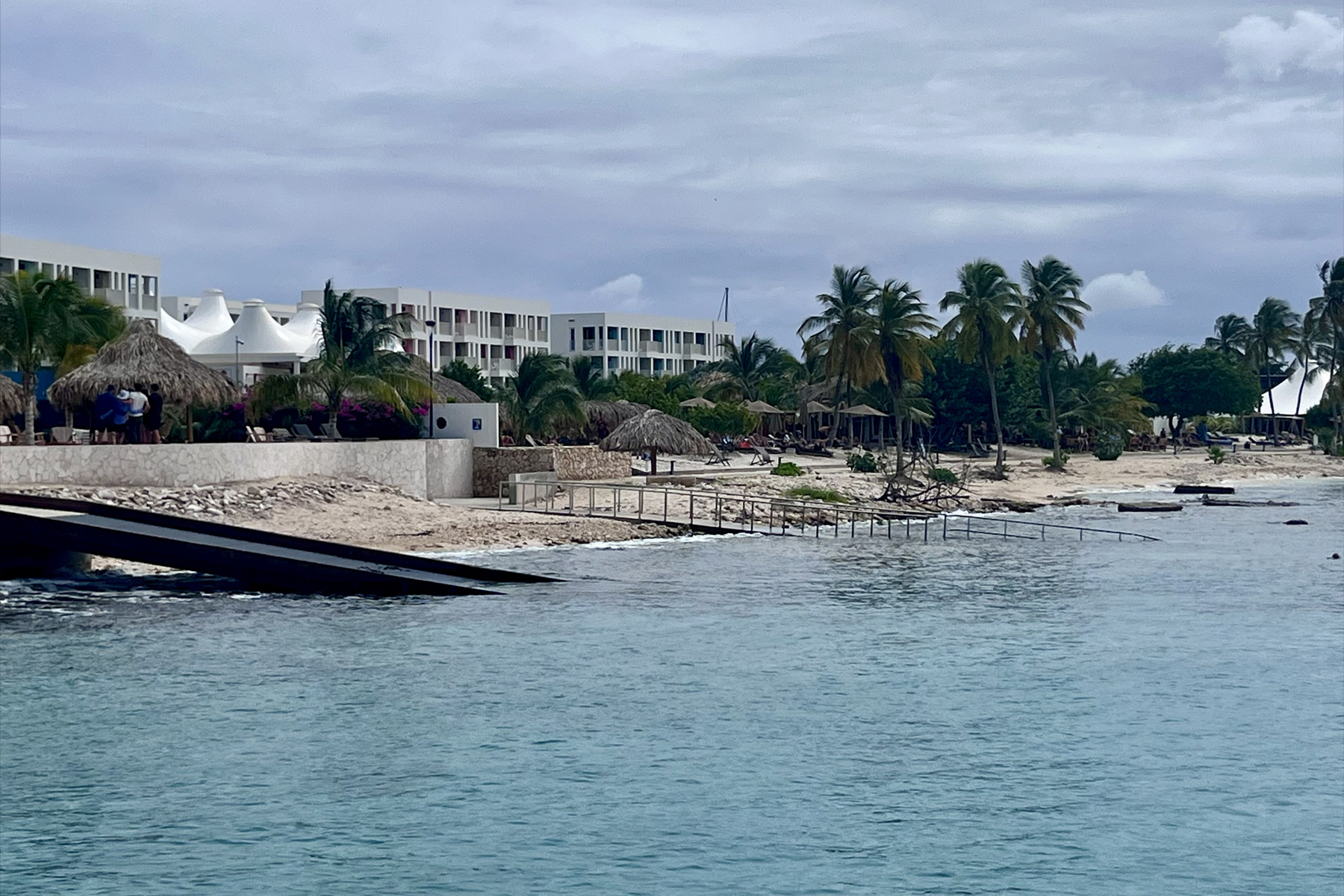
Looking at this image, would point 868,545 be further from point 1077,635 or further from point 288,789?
point 288,789

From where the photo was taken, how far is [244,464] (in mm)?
39469

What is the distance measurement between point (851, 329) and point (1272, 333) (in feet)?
177

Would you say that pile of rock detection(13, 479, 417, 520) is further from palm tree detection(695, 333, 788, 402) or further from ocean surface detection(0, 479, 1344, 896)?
palm tree detection(695, 333, 788, 402)

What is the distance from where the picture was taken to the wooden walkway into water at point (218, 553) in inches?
1190

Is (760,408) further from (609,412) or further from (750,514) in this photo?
(750,514)

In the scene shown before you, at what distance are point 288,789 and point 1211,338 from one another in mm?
116921

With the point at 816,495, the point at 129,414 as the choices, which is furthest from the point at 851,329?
the point at 129,414

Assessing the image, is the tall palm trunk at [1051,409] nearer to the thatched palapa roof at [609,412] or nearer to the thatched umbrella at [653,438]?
the thatched palapa roof at [609,412]

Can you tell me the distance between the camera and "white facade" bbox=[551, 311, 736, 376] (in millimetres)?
114938

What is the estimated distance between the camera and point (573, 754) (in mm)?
19047

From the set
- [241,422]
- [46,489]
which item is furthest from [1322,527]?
[46,489]

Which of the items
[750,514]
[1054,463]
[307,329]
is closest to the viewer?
[750,514]

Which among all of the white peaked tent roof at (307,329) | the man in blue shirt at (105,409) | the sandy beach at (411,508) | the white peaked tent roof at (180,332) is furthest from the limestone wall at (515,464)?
the white peaked tent roof at (180,332)

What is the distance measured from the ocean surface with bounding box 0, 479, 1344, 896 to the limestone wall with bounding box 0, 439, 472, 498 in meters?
4.43
